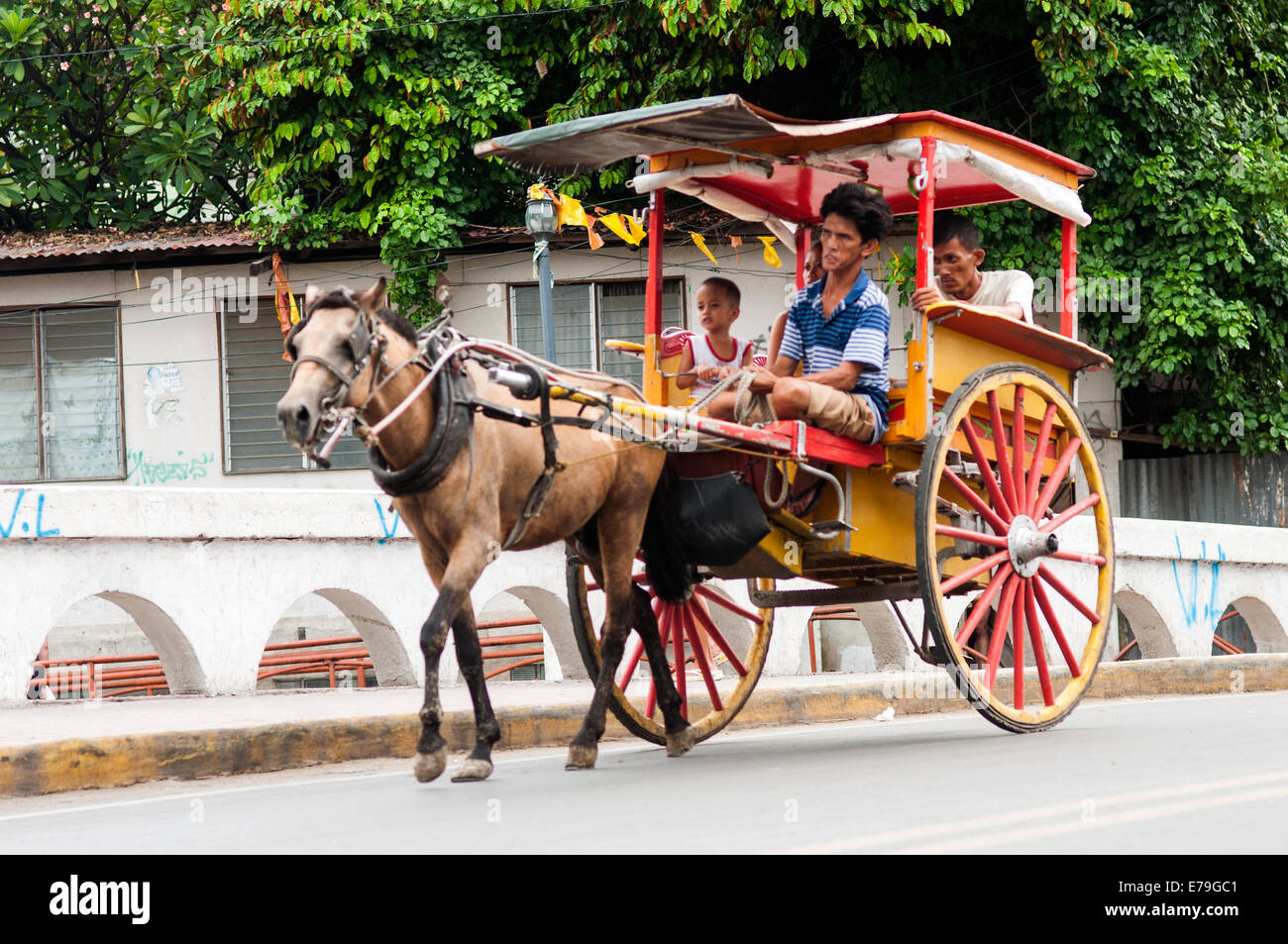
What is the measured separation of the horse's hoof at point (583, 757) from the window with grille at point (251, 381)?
13.5 m

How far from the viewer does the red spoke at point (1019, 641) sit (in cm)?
743

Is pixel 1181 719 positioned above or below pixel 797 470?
below

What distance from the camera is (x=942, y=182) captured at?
824 cm

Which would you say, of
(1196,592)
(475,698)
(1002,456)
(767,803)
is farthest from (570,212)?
(767,803)

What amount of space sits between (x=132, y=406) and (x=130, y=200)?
10.9 ft

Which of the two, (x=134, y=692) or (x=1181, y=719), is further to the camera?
(x=134, y=692)

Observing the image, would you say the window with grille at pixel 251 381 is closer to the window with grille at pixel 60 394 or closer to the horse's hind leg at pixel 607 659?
the window with grille at pixel 60 394

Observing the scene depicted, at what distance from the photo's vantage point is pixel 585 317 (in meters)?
19.5

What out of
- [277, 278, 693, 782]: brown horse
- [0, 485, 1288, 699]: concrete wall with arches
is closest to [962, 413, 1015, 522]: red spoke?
[277, 278, 693, 782]: brown horse

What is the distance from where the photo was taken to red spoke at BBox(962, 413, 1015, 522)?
23.5ft

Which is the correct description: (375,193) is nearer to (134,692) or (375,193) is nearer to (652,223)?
(134,692)

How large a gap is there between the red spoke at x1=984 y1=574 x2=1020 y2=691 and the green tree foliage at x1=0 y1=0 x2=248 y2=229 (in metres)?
15.2

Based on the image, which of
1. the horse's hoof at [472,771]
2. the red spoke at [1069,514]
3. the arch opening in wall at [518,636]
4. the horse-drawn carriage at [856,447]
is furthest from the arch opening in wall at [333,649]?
the red spoke at [1069,514]
